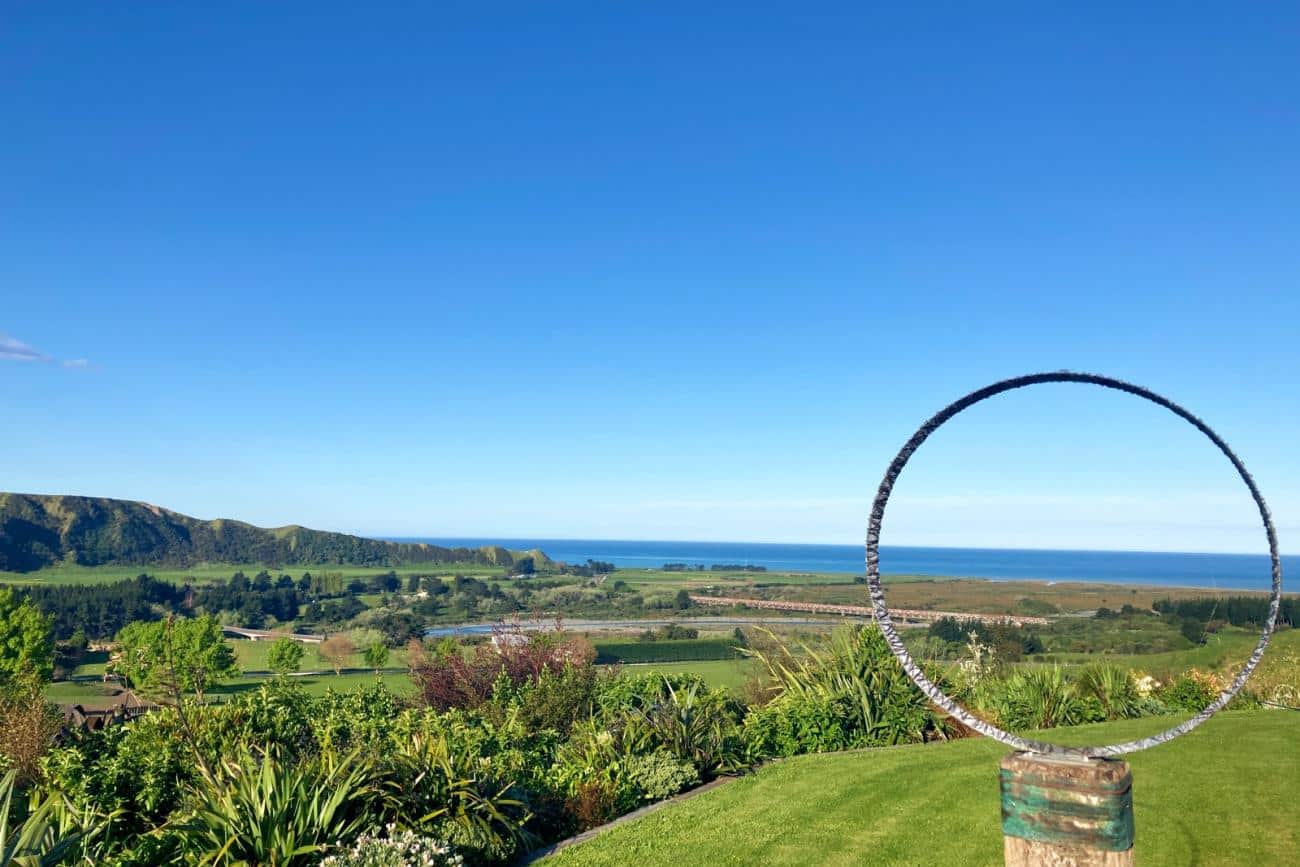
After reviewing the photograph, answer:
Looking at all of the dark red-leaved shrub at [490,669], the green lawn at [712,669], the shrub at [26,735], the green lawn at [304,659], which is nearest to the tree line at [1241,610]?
the green lawn at [712,669]

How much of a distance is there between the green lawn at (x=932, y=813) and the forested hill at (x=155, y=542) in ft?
418

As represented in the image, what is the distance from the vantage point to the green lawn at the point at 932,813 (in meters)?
7.16

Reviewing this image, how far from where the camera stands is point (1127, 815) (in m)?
3.06

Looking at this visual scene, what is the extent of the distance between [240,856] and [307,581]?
3924 inches

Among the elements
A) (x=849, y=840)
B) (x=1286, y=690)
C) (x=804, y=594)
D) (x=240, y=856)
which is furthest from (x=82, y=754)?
(x=804, y=594)

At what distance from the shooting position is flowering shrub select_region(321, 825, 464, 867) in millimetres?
5879

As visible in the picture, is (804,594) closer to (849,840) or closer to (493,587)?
(493,587)

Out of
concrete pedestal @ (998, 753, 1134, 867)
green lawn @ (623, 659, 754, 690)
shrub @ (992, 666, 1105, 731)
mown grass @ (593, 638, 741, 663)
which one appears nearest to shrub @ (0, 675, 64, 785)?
concrete pedestal @ (998, 753, 1134, 867)

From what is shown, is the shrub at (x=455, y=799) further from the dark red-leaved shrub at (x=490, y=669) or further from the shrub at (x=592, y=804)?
the dark red-leaved shrub at (x=490, y=669)

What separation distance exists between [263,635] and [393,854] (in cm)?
6459

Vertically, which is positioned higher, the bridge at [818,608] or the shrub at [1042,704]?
the shrub at [1042,704]

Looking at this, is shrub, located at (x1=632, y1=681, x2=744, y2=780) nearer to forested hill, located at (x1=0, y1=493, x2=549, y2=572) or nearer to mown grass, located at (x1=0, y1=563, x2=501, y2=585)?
mown grass, located at (x1=0, y1=563, x2=501, y2=585)

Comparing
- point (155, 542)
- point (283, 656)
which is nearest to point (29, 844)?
point (283, 656)

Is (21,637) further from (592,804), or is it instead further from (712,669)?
(592,804)
